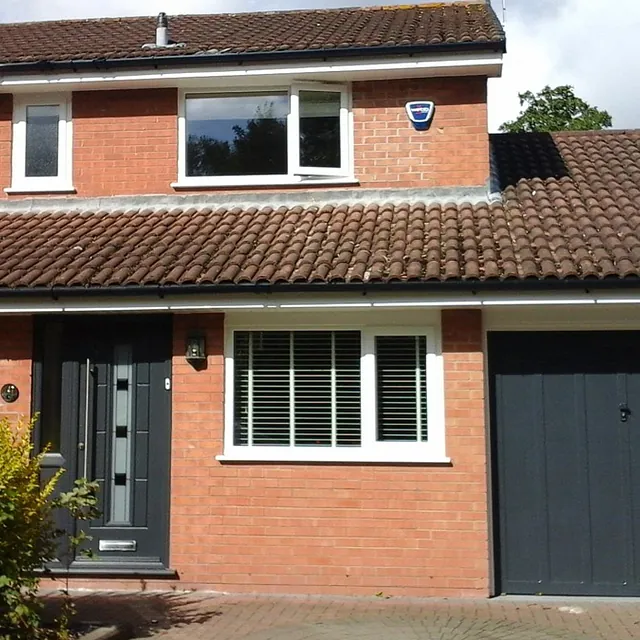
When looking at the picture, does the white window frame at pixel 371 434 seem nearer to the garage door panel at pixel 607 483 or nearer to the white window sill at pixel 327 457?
the white window sill at pixel 327 457

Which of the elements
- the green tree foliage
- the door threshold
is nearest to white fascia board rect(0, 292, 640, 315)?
the green tree foliage

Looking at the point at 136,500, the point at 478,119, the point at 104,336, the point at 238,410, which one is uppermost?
the point at 478,119

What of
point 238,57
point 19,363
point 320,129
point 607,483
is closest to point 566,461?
point 607,483

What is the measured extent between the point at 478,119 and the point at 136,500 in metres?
5.58

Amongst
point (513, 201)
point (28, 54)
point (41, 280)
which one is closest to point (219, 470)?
point (41, 280)

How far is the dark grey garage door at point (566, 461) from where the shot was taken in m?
8.06

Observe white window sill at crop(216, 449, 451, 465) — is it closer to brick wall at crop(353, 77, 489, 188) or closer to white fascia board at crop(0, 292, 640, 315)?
white fascia board at crop(0, 292, 640, 315)

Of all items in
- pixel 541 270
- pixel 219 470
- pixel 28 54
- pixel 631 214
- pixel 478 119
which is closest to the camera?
pixel 541 270

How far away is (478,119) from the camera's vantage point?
10.0 meters

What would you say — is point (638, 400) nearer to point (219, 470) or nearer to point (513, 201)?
point (513, 201)

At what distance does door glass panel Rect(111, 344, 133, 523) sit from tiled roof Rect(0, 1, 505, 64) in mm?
3763

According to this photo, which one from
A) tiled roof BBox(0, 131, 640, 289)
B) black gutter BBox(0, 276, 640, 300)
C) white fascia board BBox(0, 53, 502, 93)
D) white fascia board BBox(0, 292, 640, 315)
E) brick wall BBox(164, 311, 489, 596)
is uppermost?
white fascia board BBox(0, 53, 502, 93)

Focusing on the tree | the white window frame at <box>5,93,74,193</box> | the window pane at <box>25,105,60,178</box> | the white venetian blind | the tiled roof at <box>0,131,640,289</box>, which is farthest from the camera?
the tree

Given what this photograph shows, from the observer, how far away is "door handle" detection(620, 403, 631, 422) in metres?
8.17
